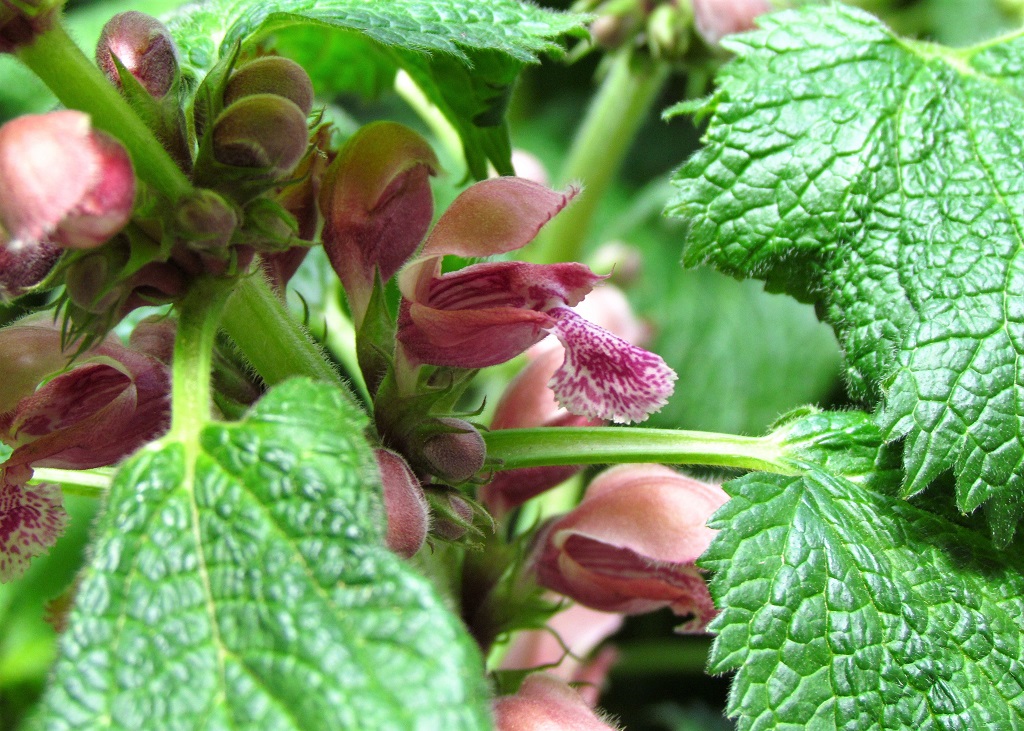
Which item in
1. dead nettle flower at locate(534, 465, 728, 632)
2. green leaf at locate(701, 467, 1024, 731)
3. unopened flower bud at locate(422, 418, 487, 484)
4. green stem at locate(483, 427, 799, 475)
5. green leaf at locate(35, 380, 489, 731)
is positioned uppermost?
green leaf at locate(35, 380, 489, 731)

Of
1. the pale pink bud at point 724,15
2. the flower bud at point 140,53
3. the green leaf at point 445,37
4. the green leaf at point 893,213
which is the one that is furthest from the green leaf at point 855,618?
the pale pink bud at point 724,15

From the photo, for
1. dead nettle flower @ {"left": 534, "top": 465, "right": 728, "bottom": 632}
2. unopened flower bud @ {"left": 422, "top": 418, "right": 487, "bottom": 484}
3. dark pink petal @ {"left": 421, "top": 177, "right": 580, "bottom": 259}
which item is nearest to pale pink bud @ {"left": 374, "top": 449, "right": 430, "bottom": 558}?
unopened flower bud @ {"left": 422, "top": 418, "right": 487, "bottom": 484}

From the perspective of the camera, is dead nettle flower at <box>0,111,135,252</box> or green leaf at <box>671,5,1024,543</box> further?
green leaf at <box>671,5,1024,543</box>

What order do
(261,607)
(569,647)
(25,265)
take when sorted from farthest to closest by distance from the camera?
1. (569,647)
2. (25,265)
3. (261,607)

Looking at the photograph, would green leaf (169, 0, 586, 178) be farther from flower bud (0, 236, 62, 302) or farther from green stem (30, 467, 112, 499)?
green stem (30, 467, 112, 499)

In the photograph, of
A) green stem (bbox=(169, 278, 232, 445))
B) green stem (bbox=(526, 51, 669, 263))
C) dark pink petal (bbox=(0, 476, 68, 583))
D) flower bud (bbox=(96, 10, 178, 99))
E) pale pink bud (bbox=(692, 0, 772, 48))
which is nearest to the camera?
green stem (bbox=(169, 278, 232, 445))

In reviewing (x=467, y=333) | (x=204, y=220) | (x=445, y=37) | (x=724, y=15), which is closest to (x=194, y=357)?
(x=204, y=220)

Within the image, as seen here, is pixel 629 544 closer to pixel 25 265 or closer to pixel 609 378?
pixel 609 378

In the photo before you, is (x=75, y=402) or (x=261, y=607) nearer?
(x=261, y=607)
